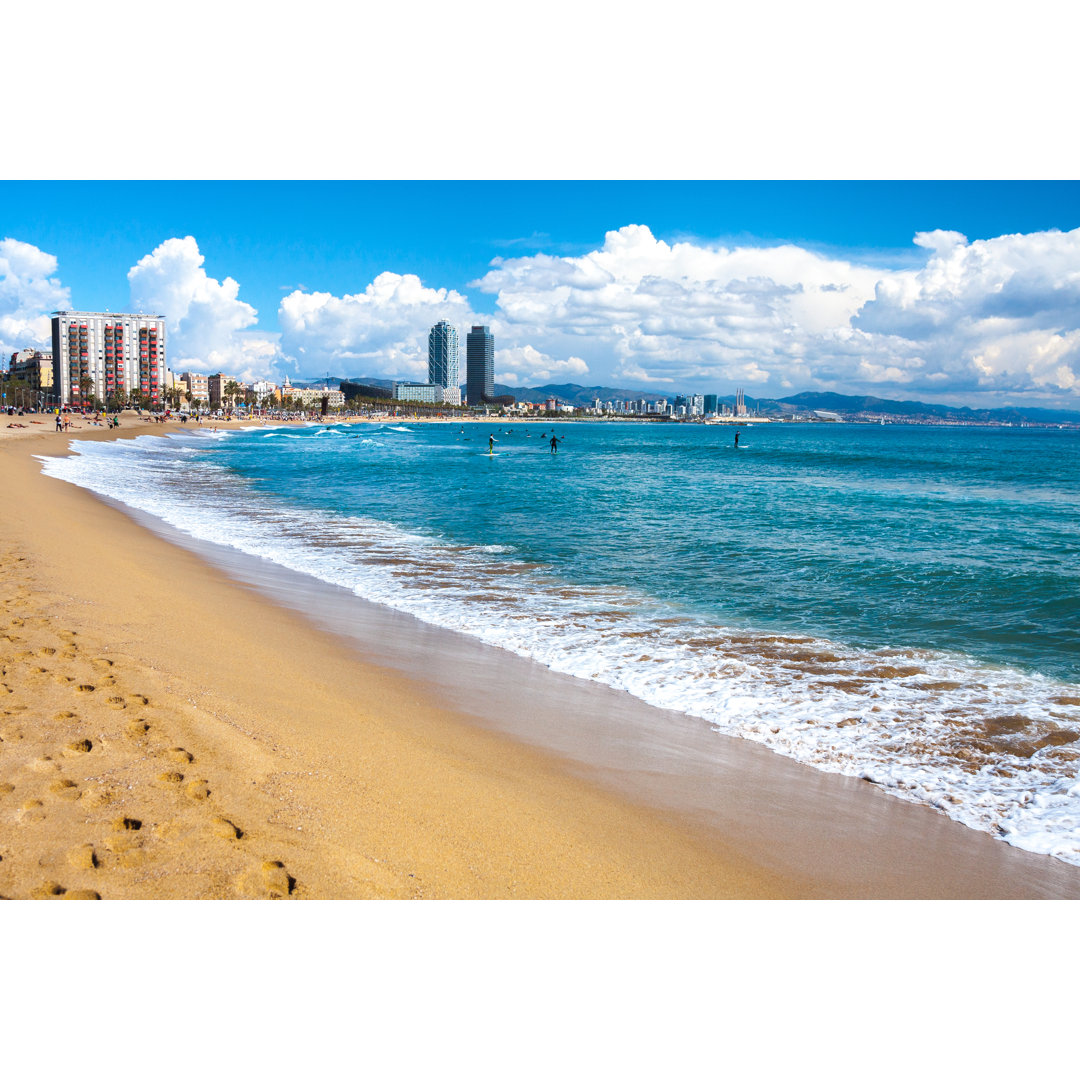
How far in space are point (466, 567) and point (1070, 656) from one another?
10334 mm

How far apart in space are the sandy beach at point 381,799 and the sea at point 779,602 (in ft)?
2.71

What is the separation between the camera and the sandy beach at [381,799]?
154 inches

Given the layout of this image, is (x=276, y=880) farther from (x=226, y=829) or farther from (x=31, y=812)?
(x=31, y=812)

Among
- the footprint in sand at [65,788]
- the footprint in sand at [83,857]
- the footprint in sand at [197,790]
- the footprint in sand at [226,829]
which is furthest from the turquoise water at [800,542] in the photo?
the footprint in sand at [83,857]

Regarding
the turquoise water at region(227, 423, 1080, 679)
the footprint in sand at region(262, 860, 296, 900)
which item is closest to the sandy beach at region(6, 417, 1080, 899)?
the footprint in sand at region(262, 860, 296, 900)

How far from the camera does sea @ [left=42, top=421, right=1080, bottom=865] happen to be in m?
6.48

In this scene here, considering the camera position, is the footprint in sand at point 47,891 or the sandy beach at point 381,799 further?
the sandy beach at point 381,799

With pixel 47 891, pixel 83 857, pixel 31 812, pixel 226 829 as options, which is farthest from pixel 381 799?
pixel 31 812

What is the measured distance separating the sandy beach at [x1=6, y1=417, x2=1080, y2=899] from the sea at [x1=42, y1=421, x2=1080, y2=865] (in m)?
0.83

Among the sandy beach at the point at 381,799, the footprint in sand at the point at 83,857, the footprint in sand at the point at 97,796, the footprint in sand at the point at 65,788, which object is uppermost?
the footprint in sand at the point at 65,788

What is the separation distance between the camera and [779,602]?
39.8ft

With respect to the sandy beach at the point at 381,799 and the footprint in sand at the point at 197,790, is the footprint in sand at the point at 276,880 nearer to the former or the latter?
the sandy beach at the point at 381,799

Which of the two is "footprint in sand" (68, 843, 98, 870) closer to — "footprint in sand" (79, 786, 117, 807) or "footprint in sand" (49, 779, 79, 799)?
"footprint in sand" (79, 786, 117, 807)

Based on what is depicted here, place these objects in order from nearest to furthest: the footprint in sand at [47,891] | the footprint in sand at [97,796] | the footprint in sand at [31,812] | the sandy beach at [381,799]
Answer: the footprint in sand at [47,891], the sandy beach at [381,799], the footprint in sand at [31,812], the footprint in sand at [97,796]
